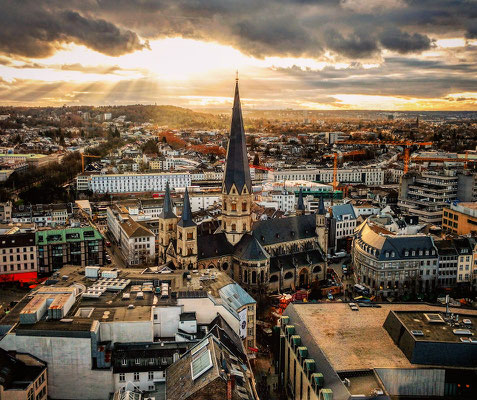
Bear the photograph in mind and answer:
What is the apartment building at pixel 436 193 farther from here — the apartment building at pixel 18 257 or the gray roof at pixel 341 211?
the apartment building at pixel 18 257

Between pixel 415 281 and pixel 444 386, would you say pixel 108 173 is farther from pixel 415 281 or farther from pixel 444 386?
pixel 444 386

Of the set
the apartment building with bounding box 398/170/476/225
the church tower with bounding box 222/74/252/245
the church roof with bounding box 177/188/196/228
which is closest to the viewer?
the church roof with bounding box 177/188/196/228

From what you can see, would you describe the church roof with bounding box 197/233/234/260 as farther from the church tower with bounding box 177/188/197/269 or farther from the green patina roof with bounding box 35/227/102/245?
the green patina roof with bounding box 35/227/102/245

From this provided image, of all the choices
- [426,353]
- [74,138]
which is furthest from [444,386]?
[74,138]

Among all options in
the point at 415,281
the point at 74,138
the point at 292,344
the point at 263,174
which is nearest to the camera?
the point at 292,344

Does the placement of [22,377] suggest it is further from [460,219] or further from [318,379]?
[460,219]

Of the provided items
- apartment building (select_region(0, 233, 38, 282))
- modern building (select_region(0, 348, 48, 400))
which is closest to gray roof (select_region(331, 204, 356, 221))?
apartment building (select_region(0, 233, 38, 282))

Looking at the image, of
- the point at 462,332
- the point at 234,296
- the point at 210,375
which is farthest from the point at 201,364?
the point at 462,332
